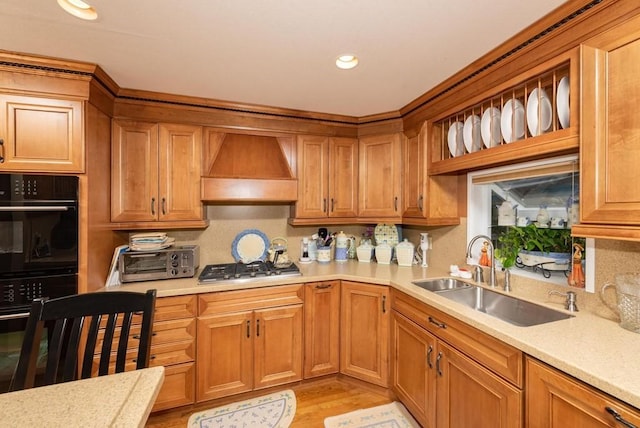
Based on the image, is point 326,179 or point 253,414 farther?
point 326,179

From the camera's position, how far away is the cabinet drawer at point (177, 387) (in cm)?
191

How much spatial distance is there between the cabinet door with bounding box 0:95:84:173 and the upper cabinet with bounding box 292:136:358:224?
158 centimetres

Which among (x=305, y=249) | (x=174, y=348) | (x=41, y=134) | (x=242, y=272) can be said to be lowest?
(x=174, y=348)

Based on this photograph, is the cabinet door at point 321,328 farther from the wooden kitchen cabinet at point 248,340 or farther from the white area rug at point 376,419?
the white area rug at point 376,419

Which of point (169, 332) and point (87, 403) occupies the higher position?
point (87, 403)

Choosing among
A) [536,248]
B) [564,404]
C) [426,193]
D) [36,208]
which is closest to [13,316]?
[36,208]

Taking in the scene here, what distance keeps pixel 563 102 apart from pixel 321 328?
209 centimetres

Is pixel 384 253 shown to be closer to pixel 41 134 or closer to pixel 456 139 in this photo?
pixel 456 139

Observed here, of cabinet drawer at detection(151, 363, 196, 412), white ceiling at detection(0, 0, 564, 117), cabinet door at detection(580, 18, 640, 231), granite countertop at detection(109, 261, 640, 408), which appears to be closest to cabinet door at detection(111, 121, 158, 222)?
white ceiling at detection(0, 0, 564, 117)

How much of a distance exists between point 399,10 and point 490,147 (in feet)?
3.17

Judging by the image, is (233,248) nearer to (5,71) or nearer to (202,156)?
(202,156)

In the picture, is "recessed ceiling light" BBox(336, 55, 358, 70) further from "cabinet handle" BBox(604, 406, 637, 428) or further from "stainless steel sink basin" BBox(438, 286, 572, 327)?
"cabinet handle" BBox(604, 406, 637, 428)

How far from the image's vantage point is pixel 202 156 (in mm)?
2338

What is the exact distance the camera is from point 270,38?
1.48 metres
